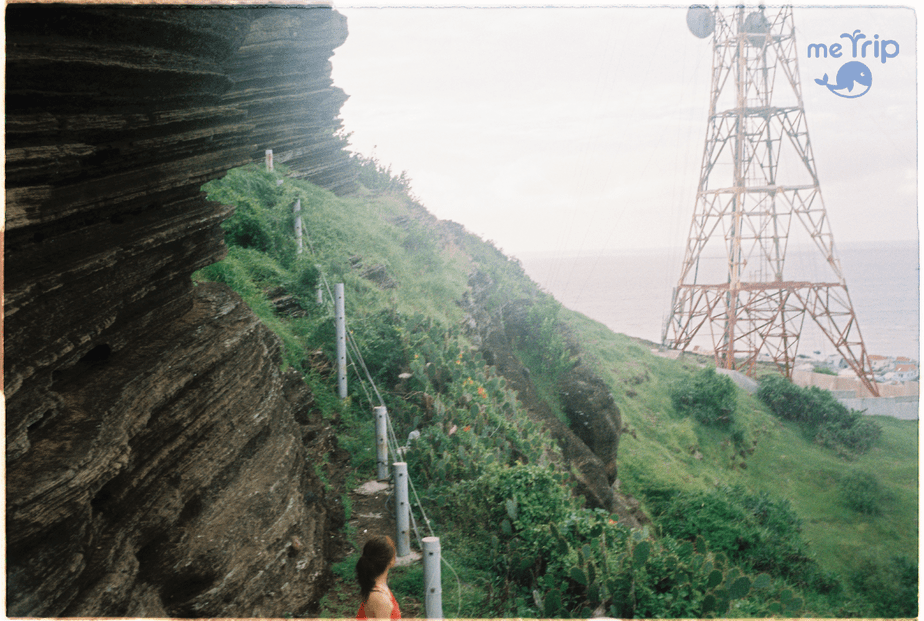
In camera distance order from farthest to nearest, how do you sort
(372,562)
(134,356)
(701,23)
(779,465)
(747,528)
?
(779,465), (701,23), (747,528), (134,356), (372,562)

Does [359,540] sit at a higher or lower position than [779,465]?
higher

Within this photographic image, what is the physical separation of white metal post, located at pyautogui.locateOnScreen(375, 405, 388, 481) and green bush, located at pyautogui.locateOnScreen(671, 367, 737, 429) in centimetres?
1149

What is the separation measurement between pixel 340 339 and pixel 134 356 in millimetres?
2766

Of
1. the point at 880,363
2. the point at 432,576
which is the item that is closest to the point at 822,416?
the point at 880,363

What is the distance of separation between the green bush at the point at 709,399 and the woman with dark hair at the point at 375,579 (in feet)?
45.1

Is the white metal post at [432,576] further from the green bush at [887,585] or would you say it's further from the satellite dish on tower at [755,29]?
the satellite dish on tower at [755,29]

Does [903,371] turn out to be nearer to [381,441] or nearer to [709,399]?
[709,399]

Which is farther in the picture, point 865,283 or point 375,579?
point 865,283

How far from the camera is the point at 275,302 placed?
7.71 m

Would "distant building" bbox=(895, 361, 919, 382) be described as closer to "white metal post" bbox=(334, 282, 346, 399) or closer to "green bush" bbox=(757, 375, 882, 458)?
"green bush" bbox=(757, 375, 882, 458)

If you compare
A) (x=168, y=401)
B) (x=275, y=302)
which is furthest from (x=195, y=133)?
A: (x=275, y=302)

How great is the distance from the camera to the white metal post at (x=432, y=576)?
3.54 m

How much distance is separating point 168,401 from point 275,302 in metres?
→ 3.97

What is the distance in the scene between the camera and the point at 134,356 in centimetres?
392
